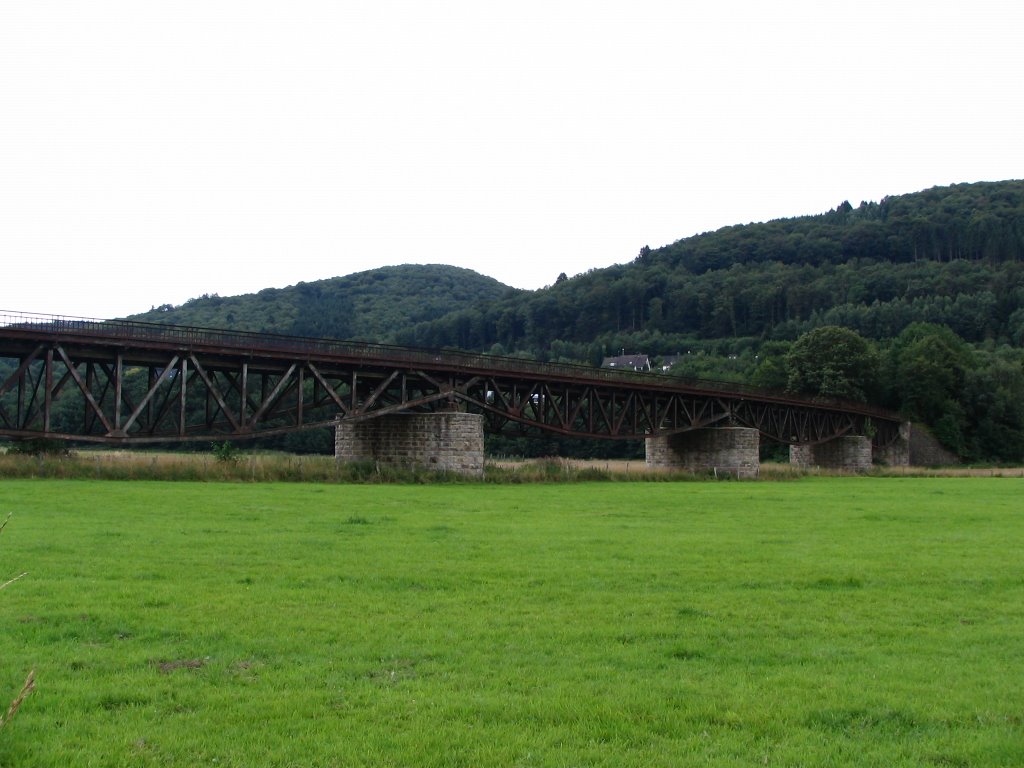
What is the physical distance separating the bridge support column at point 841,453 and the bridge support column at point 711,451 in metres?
16.2

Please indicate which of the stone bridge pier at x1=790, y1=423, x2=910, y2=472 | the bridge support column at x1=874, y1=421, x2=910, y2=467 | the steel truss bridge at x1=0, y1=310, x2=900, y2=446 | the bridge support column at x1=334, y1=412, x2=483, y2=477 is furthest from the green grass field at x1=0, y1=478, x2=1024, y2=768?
the bridge support column at x1=874, y1=421, x2=910, y2=467

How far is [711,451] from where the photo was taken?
66250 mm

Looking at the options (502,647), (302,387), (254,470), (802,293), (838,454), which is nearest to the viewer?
(502,647)

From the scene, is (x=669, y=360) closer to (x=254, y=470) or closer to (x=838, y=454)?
(x=838, y=454)

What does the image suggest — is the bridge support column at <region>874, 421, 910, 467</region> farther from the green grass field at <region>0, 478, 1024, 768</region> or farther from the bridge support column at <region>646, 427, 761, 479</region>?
the green grass field at <region>0, 478, 1024, 768</region>

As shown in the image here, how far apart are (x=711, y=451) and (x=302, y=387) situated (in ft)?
107

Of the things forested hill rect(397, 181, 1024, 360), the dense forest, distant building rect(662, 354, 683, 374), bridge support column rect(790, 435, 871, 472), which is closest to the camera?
bridge support column rect(790, 435, 871, 472)

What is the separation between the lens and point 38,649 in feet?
31.5

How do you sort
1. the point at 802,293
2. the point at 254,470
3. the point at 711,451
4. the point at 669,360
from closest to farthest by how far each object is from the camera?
the point at 254,470
the point at 711,451
the point at 669,360
the point at 802,293

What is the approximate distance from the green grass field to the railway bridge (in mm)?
19736

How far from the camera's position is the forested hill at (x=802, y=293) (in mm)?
145500

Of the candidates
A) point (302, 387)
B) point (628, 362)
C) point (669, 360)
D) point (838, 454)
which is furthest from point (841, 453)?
point (669, 360)

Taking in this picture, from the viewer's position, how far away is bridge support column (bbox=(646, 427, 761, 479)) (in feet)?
210

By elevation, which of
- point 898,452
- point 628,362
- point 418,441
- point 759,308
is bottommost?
point 898,452
